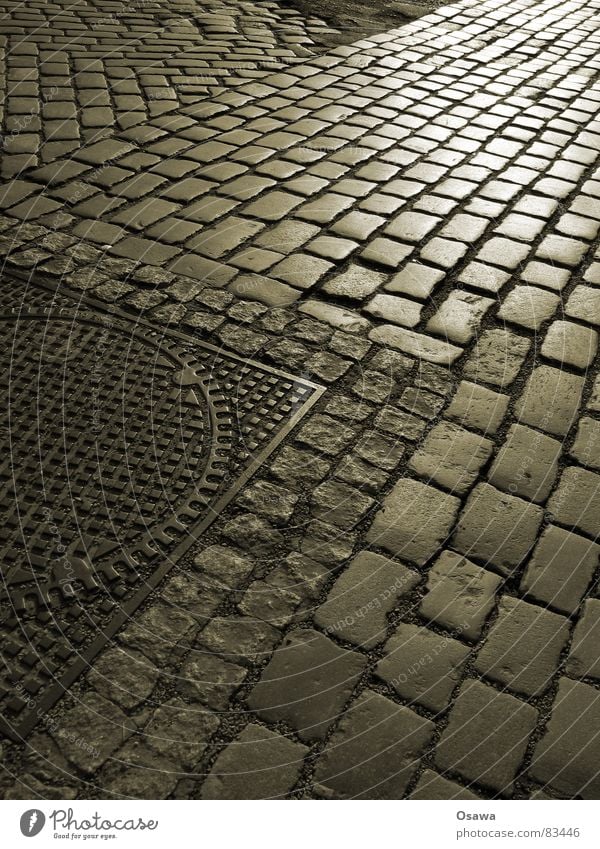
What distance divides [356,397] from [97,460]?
118 cm

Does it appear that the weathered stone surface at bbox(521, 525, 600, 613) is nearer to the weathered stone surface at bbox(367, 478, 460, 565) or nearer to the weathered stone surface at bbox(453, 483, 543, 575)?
the weathered stone surface at bbox(453, 483, 543, 575)

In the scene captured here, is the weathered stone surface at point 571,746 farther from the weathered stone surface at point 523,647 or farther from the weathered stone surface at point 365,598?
the weathered stone surface at point 365,598

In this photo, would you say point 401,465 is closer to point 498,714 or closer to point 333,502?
point 333,502

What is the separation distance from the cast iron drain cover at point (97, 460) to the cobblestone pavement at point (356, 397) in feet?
0.37

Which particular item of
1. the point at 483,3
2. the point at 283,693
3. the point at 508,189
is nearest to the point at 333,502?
the point at 283,693

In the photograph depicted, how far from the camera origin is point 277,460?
2873 mm

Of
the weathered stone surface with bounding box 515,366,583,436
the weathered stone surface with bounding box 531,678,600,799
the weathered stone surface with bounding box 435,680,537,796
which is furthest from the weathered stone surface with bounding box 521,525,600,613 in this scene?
the weathered stone surface with bounding box 515,366,583,436

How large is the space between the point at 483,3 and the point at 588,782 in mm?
9039

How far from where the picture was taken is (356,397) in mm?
Result: 3176

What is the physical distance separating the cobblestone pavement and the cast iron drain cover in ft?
0.37

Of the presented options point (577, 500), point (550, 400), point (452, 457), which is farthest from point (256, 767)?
point (550, 400)

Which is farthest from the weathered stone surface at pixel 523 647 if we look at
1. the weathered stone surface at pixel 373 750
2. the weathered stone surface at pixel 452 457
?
the weathered stone surface at pixel 452 457

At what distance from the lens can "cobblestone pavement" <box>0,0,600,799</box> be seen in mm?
2098

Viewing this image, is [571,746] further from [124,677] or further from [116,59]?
[116,59]
